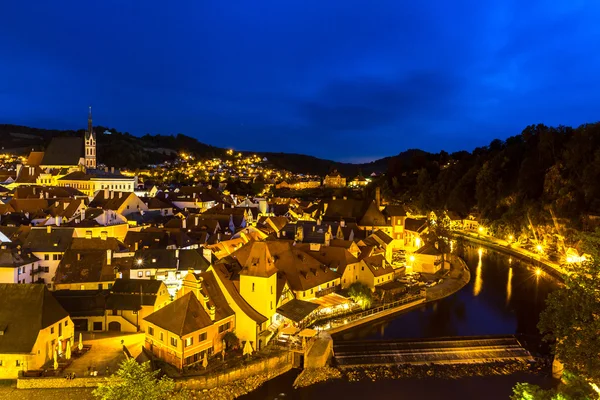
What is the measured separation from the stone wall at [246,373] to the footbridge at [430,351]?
281 cm

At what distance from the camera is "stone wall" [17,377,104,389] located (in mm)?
17953

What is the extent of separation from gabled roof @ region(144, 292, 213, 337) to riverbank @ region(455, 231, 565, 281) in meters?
28.8

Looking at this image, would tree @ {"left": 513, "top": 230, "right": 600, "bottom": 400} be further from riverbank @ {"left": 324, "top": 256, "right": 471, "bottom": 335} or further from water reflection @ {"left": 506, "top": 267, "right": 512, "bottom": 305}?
water reflection @ {"left": 506, "top": 267, "right": 512, "bottom": 305}

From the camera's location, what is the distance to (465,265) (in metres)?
44.8

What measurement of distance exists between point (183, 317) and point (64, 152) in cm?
6370

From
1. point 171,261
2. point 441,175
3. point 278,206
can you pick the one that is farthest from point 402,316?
point 441,175

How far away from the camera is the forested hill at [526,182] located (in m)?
51.1

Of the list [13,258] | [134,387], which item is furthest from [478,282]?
[13,258]

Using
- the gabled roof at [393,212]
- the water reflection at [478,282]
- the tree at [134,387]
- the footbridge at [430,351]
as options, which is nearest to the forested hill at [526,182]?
the water reflection at [478,282]

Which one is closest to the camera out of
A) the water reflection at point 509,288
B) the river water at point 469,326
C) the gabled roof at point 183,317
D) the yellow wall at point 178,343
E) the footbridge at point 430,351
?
the yellow wall at point 178,343

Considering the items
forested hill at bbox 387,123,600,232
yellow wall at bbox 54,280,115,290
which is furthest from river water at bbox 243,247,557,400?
yellow wall at bbox 54,280,115,290

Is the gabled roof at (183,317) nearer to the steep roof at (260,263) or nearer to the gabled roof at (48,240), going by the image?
the steep roof at (260,263)

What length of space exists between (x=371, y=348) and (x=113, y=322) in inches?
535

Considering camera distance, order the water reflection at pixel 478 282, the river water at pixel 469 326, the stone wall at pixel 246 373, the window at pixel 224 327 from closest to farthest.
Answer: the stone wall at pixel 246 373, the river water at pixel 469 326, the window at pixel 224 327, the water reflection at pixel 478 282
